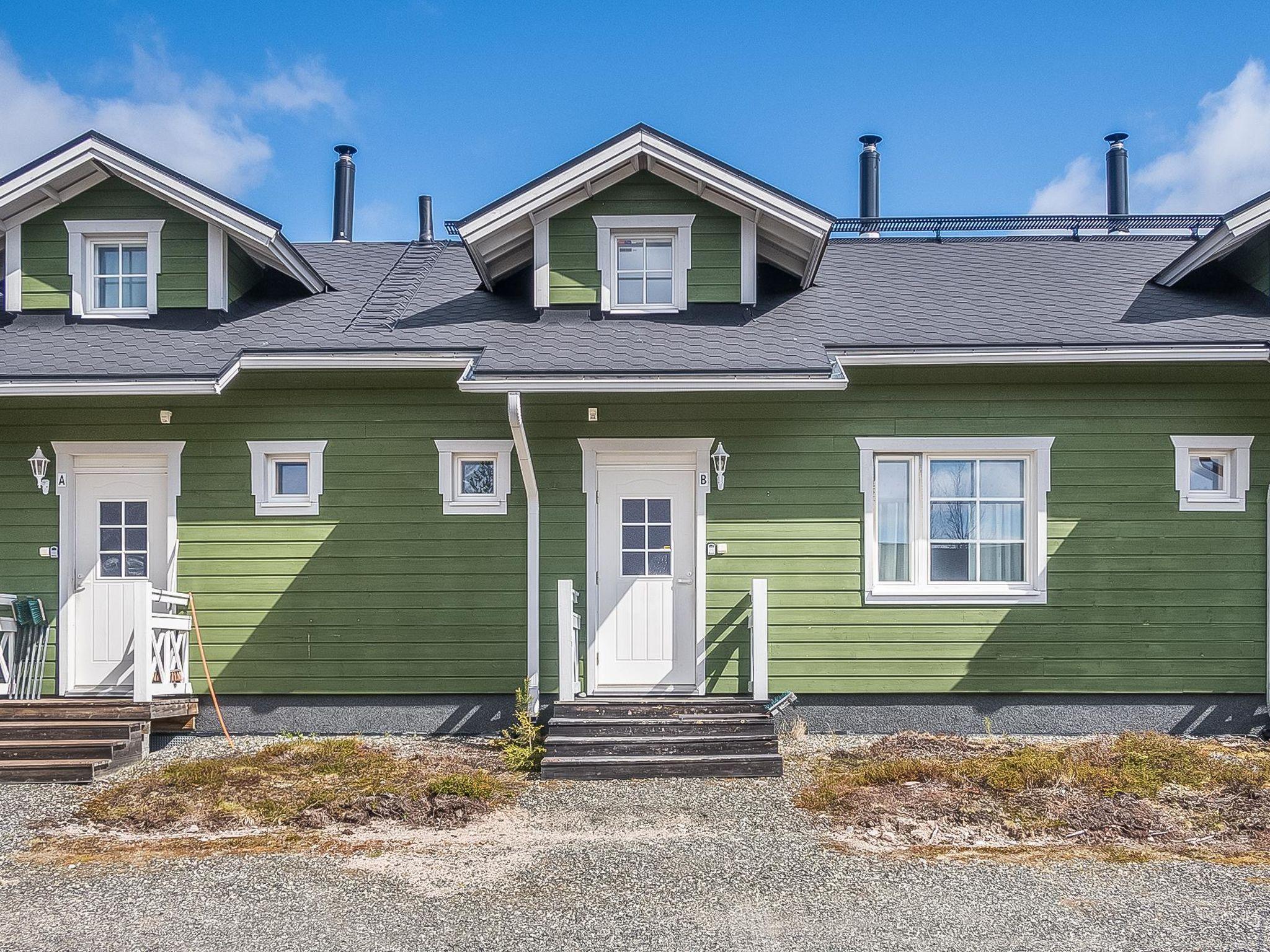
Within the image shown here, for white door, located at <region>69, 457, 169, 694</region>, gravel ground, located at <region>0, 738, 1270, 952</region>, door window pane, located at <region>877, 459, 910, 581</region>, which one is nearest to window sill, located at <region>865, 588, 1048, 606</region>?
door window pane, located at <region>877, 459, 910, 581</region>

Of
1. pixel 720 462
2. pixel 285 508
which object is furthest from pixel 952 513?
pixel 285 508

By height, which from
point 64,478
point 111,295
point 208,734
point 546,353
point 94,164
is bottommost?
point 208,734

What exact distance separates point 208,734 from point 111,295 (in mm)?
4187

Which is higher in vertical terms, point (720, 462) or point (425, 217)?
point (425, 217)

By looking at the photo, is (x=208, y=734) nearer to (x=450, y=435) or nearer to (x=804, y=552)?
(x=450, y=435)

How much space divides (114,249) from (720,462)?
19.8 ft

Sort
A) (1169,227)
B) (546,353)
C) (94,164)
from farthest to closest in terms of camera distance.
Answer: (1169,227) < (94,164) < (546,353)

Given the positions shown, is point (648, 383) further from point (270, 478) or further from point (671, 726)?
point (270, 478)

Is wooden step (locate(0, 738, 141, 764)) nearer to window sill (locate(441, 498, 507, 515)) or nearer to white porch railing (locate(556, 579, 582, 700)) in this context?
window sill (locate(441, 498, 507, 515))

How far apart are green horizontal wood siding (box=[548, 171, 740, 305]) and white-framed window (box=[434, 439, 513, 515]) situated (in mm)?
1518

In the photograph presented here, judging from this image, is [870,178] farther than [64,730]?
Yes

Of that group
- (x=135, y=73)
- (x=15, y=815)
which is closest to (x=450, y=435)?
(x=15, y=815)

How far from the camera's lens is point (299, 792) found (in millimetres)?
6387

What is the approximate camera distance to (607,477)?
27.2 feet
